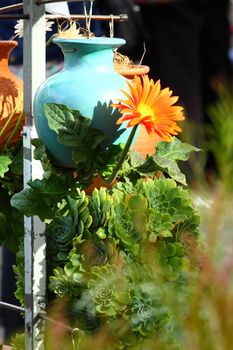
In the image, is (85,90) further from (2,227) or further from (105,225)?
(2,227)

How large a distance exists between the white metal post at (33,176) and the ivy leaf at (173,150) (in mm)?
207

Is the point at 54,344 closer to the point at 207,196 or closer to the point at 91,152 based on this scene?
the point at 207,196

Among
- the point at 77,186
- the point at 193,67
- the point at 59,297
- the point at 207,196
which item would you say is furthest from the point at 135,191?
the point at 193,67

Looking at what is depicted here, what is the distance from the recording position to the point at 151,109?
1.46 meters

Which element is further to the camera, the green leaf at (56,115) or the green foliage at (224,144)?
the green leaf at (56,115)

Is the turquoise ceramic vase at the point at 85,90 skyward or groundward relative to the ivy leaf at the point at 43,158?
skyward

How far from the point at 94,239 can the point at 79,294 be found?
9 cm

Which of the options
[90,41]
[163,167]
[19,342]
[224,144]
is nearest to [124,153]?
[163,167]

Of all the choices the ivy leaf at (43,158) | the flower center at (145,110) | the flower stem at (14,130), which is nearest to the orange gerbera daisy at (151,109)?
the flower center at (145,110)

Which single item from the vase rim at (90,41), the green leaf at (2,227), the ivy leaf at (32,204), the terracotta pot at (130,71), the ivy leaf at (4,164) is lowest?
the green leaf at (2,227)

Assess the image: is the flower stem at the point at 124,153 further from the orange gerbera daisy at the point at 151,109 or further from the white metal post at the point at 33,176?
the white metal post at the point at 33,176

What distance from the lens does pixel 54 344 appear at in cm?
87

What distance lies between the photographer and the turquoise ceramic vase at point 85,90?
149 cm

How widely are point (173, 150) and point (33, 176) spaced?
0.79 ft
